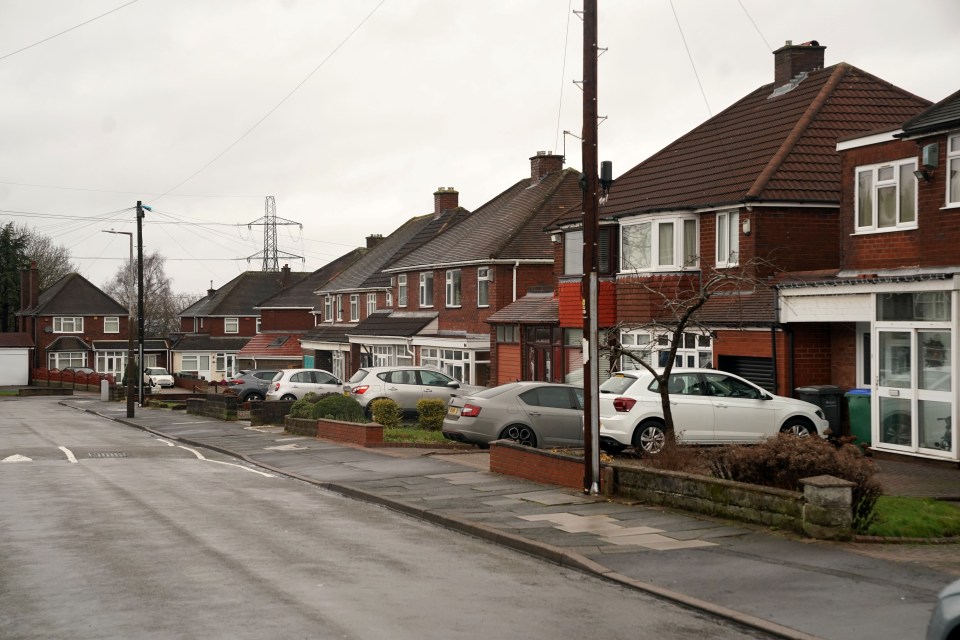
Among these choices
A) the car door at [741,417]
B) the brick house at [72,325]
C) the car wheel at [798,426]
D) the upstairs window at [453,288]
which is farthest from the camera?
the brick house at [72,325]

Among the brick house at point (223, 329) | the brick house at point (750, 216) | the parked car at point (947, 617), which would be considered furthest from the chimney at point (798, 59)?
the brick house at point (223, 329)

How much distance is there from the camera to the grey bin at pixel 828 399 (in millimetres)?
21094

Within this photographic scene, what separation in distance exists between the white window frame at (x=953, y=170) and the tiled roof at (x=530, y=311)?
16188 mm

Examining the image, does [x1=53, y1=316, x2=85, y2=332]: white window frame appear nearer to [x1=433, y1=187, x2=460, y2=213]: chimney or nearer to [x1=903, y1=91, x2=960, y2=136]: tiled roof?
[x1=433, y1=187, x2=460, y2=213]: chimney

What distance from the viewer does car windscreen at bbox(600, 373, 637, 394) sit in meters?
19.0

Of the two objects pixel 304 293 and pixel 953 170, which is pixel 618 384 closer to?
pixel 953 170

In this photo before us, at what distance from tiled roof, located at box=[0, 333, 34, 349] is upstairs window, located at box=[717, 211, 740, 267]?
73659 millimetres

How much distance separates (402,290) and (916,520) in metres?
38.3

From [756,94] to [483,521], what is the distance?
2168cm

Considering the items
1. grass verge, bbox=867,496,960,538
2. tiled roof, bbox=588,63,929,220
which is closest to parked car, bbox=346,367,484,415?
tiled roof, bbox=588,63,929,220

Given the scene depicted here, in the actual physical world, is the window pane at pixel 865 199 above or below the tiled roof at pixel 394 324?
above

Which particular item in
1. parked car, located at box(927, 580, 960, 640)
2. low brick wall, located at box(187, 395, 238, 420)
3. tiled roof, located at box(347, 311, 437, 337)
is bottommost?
low brick wall, located at box(187, 395, 238, 420)

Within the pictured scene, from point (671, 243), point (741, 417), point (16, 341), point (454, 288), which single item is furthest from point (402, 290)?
point (16, 341)

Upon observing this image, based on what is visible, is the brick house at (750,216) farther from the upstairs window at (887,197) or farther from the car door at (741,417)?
the car door at (741,417)
